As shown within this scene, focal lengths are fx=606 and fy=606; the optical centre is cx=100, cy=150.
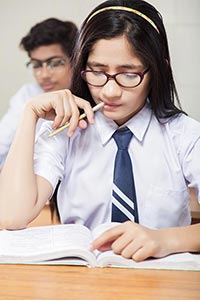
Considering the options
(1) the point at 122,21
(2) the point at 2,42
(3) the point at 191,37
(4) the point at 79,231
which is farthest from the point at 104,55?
(2) the point at 2,42

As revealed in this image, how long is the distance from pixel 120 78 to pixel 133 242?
1.42 feet

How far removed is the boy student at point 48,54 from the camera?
309 cm

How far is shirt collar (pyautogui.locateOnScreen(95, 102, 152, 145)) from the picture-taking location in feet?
5.46

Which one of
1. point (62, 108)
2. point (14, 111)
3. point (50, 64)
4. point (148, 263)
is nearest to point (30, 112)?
point (62, 108)

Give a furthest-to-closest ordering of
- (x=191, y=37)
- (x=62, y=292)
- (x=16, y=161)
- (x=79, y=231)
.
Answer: (x=191, y=37)
(x=16, y=161)
(x=79, y=231)
(x=62, y=292)

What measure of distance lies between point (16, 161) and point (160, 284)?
538mm

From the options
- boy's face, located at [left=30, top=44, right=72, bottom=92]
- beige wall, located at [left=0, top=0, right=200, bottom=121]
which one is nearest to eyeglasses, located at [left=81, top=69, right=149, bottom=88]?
beige wall, located at [left=0, top=0, right=200, bottom=121]

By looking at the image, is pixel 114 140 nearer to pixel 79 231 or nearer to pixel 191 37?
pixel 79 231

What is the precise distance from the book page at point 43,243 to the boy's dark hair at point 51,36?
5.80 feet

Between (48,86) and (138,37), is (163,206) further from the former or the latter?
(48,86)

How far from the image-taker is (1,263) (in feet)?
4.33

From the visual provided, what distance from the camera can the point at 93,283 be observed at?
4.02 ft

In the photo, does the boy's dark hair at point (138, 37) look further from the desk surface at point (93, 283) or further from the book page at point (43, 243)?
the desk surface at point (93, 283)

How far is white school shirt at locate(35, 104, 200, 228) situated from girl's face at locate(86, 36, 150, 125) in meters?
0.10
